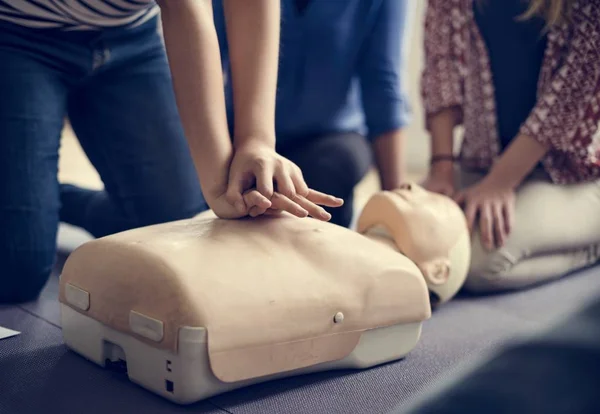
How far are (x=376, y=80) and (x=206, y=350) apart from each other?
2.60 ft

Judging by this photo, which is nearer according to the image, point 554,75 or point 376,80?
point 554,75

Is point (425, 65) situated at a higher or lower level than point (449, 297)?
higher

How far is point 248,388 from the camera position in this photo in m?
0.78

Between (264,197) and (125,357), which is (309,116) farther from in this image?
(125,357)

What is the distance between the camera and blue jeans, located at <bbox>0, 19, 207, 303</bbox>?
107cm

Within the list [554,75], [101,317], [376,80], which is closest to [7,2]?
[101,317]

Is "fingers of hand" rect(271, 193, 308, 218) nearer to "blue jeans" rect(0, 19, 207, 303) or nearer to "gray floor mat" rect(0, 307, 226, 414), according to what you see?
"gray floor mat" rect(0, 307, 226, 414)

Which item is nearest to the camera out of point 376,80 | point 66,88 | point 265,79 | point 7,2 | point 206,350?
point 206,350

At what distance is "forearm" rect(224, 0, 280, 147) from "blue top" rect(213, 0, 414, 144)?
34cm

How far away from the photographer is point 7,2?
1.04 m

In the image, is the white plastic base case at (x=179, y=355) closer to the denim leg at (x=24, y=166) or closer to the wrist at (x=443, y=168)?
the denim leg at (x=24, y=166)

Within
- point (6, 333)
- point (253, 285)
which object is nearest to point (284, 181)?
point (253, 285)

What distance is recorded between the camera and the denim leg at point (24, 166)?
41.9 inches

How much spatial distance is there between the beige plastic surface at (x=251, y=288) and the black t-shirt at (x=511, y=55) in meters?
0.63
